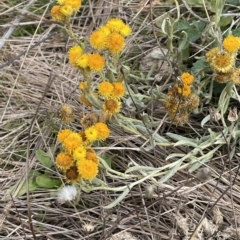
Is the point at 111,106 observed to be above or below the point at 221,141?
above

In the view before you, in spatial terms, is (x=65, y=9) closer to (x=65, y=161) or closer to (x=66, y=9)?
(x=66, y=9)

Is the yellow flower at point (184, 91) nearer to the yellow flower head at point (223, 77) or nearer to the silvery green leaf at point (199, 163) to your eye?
the yellow flower head at point (223, 77)

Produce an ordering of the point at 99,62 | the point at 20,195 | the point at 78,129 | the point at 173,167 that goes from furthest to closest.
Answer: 1. the point at 78,129
2. the point at 20,195
3. the point at 173,167
4. the point at 99,62

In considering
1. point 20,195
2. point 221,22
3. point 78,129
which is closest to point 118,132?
point 78,129

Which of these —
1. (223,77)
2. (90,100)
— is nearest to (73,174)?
(90,100)

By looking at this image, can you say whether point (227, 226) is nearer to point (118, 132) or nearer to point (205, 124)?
point (205, 124)

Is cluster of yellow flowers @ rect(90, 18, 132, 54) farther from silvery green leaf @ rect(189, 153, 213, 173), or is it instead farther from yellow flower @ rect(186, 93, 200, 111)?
silvery green leaf @ rect(189, 153, 213, 173)

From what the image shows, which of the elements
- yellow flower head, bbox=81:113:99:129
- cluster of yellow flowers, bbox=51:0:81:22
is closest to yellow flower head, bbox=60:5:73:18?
cluster of yellow flowers, bbox=51:0:81:22
